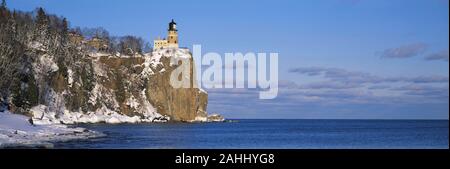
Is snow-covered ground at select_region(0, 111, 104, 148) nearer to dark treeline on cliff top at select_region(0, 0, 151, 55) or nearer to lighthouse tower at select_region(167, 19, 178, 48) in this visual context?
dark treeline on cliff top at select_region(0, 0, 151, 55)

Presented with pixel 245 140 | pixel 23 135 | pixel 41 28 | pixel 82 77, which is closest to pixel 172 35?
pixel 82 77

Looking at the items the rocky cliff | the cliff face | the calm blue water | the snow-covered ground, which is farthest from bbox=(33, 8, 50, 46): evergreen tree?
the snow-covered ground

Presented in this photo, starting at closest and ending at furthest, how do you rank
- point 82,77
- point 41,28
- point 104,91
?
point 41,28 < point 82,77 < point 104,91

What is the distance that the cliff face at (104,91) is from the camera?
8669 cm

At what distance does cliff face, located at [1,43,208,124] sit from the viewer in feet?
284

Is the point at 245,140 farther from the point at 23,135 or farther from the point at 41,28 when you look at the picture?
the point at 41,28

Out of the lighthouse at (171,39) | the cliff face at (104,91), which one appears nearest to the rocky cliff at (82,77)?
the cliff face at (104,91)

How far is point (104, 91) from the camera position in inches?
4621
